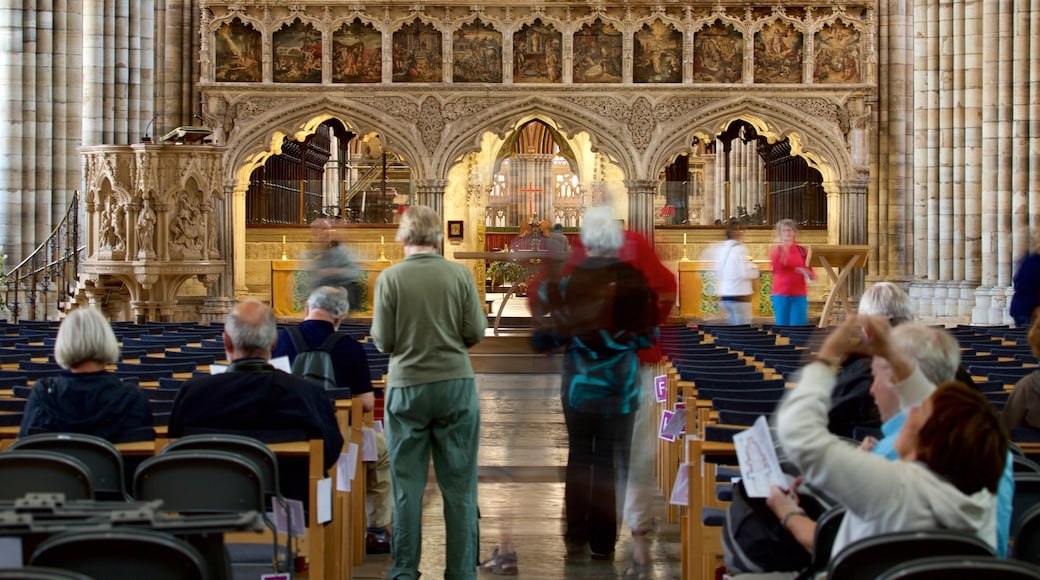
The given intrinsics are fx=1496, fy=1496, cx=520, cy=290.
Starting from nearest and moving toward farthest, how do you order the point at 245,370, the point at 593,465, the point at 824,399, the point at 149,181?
the point at 824,399
the point at 245,370
the point at 593,465
the point at 149,181

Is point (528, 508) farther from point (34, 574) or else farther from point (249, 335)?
point (34, 574)

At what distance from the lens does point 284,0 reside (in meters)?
23.8

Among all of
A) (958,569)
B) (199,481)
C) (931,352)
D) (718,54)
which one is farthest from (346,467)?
(718,54)

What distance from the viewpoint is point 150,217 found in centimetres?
1789

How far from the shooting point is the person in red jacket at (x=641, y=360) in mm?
7340

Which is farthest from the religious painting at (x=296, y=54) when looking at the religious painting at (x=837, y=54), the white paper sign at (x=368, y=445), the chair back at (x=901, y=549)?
the chair back at (x=901, y=549)

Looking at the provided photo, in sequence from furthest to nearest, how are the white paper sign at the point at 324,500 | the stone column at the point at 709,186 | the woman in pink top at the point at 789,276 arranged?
the stone column at the point at 709,186, the woman in pink top at the point at 789,276, the white paper sign at the point at 324,500

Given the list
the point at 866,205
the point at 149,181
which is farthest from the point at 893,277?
the point at 149,181

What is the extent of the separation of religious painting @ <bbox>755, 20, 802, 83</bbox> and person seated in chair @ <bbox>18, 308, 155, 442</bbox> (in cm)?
1913

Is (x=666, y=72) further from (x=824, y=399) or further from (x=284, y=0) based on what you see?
(x=824, y=399)

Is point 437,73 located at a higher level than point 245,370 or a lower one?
higher

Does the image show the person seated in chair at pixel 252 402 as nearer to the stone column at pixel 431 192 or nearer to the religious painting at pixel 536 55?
the stone column at pixel 431 192

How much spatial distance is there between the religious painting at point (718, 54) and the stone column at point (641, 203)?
73.5 inches

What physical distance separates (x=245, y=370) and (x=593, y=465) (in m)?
2.08
